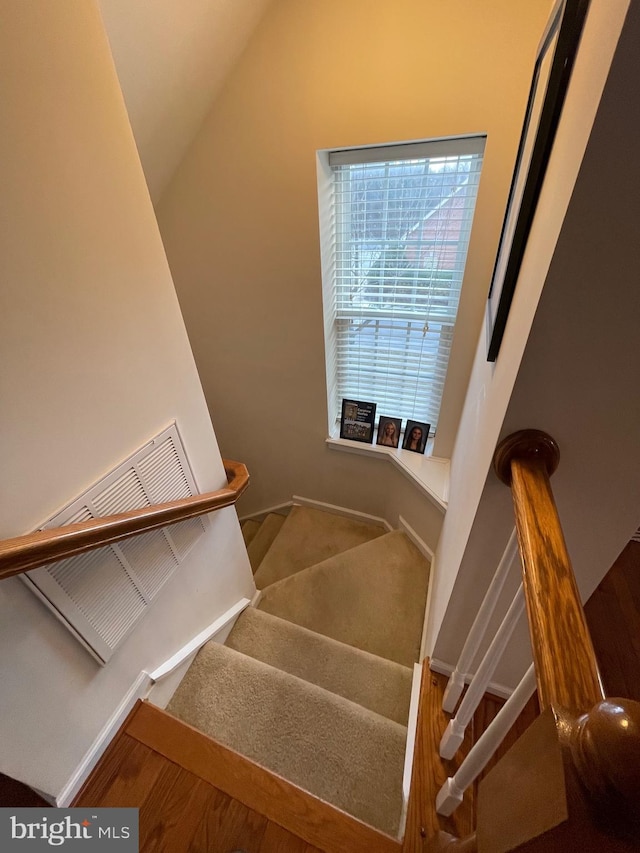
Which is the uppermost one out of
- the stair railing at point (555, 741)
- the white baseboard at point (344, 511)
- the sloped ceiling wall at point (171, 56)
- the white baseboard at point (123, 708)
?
the sloped ceiling wall at point (171, 56)

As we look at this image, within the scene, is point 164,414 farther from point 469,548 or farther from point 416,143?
point 416,143

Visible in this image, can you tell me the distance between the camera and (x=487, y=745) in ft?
2.02

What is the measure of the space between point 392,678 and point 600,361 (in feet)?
4.99

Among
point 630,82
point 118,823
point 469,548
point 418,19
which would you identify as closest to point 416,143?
point 418,19

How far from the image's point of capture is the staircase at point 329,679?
1155mm

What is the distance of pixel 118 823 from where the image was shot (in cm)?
101

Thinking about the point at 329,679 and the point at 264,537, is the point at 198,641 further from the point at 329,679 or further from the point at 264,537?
the point at 264,537

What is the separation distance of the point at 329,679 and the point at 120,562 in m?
1.09

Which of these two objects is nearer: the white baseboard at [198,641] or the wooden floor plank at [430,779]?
the wooden floor plank at [430,779]

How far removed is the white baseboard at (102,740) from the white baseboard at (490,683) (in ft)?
3.41

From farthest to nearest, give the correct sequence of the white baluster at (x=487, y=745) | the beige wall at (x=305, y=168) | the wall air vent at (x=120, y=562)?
the beige wall at (x=305, y=168) → the wall air vent at (x=120, y=562) → the white baluster at (x=487, y=745)

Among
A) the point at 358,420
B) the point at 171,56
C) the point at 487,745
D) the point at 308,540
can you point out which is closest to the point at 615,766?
the point at 487,745

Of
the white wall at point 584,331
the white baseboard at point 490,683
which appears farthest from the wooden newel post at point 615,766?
the white baseboard at point 490,683

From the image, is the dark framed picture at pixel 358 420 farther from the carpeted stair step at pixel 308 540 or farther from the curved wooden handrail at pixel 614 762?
the curved wooden handrail at pixel 614 762
